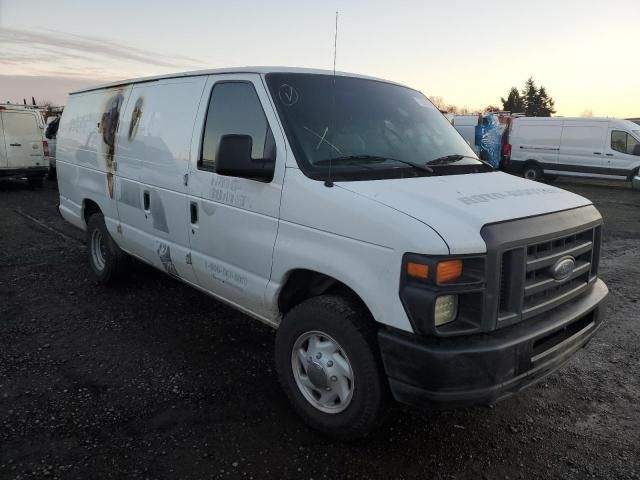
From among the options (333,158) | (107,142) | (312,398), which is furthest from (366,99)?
(107,142)

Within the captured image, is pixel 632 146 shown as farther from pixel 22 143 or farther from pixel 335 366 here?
pixel 22 143

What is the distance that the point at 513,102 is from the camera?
6159 centimetres

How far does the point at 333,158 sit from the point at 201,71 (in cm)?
158

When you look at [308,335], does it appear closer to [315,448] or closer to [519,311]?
[315,448]

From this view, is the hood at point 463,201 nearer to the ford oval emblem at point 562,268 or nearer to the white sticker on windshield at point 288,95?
the ford oval emblem at point 562,268

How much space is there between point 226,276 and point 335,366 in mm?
1169

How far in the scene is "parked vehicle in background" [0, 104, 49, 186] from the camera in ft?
45.8

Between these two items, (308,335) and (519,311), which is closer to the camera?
(519,311)

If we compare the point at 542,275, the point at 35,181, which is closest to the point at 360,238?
the point at 542,275

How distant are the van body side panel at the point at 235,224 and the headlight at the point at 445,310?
1.20 m

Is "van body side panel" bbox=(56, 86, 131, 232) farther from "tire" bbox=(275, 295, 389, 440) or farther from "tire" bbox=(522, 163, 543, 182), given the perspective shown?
"tire" bbox=(522, 163, 543, 182)

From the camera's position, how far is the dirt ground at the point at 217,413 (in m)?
2.88

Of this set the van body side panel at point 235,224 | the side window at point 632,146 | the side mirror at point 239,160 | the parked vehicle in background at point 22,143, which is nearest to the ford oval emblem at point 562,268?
the van body side panel at point 235,224

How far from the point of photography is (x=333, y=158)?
321cm
